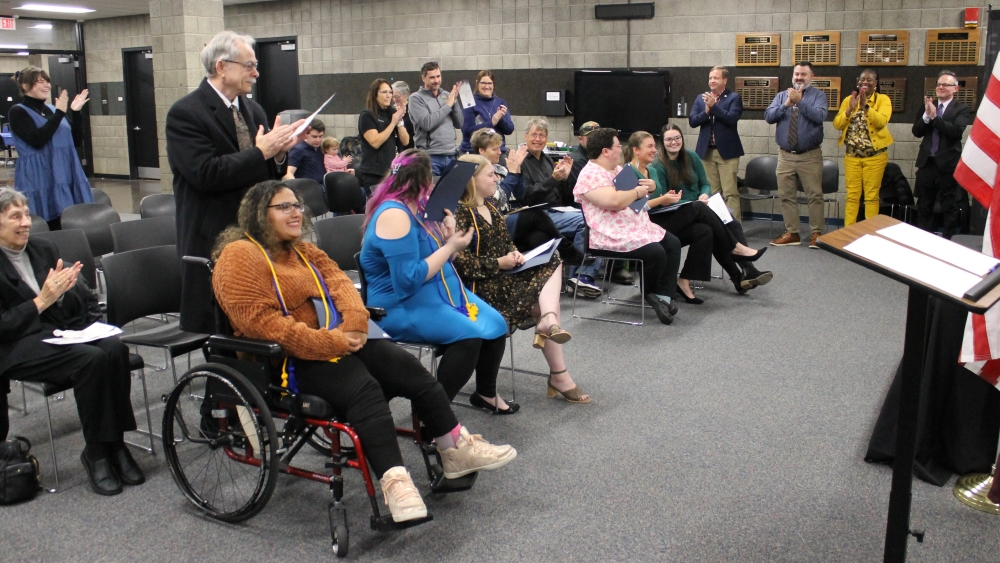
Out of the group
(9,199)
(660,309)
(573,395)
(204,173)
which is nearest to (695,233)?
(660,309)

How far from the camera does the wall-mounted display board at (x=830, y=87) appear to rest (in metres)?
8.31

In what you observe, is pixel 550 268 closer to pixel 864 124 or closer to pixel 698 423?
pixel 698 423

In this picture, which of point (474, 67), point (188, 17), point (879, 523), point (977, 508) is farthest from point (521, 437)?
point (474, 67)

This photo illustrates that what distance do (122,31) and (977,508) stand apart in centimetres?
1350

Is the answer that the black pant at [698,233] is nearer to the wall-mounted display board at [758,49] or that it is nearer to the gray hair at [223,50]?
the gray hair at [223,50]

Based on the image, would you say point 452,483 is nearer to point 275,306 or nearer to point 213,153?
point 275,306

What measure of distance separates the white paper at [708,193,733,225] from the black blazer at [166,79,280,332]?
11.1ft

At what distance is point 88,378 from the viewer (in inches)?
119

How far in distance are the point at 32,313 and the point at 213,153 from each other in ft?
2.73

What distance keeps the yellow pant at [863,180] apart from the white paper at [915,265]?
6080 millimetres

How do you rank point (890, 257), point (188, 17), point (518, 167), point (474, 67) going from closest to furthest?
point (890, 257) < point (518, 167) < point (188, 17) < point (474, 67)

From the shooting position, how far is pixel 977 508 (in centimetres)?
290

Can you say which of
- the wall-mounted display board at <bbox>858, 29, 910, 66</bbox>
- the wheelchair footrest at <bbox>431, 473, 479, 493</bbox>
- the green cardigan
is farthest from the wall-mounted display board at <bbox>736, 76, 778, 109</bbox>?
the wheelchair footrest at <bbox>431, 473, 479, 493</bbox>

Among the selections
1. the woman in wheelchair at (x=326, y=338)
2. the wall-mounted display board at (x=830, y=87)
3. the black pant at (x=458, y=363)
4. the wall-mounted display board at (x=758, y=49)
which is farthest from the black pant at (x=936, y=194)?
the woman in wheelchair at (x=326, y=338)
